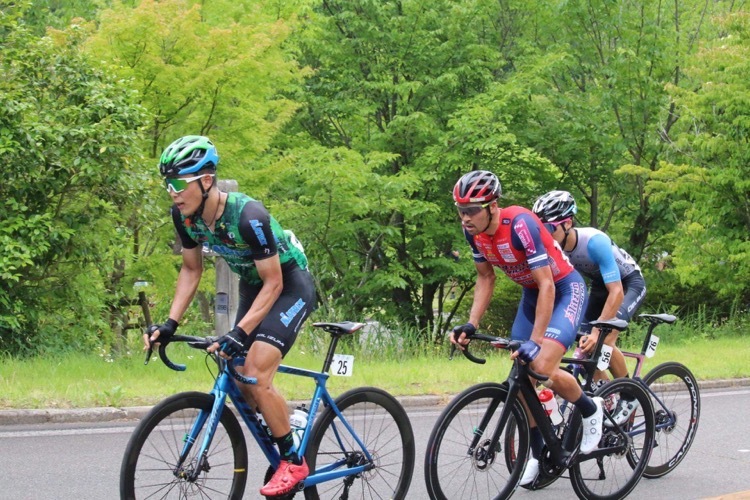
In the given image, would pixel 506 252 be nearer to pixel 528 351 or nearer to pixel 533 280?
pixel 533 280

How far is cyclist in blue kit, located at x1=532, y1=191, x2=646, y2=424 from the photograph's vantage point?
22.4 feet

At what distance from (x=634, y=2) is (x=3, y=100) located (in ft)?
50.3

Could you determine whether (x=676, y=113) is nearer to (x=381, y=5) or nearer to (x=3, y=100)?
(x=381, y=5)

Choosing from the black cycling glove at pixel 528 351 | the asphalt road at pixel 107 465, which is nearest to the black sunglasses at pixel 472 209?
the black cycling glove at pixel 528 351

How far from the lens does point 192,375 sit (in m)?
10.8

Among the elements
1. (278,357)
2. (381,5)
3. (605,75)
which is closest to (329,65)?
(381,5)

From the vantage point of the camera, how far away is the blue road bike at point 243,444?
4691 mm

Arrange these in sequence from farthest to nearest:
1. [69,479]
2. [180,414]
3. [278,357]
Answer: [69,479], [278,357], [180,414]

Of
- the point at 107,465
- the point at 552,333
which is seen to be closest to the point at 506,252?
the point at 552,333

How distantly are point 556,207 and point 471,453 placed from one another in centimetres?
203

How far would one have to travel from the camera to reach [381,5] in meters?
21.6

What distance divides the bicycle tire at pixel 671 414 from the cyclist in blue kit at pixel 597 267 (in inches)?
11.1

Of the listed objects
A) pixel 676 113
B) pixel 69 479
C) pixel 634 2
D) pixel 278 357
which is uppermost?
pixel 634 2

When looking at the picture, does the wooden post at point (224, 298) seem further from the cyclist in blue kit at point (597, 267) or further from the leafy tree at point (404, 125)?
the leafy tree at point (404, 125)
